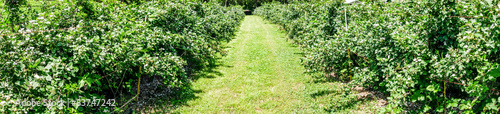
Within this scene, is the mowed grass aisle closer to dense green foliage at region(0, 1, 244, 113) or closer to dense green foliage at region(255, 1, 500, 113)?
dense green foliage at region(255, 1, 500, 113)

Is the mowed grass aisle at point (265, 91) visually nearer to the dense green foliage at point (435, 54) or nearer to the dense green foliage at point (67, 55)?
the dense green foliage at point (435, 54)

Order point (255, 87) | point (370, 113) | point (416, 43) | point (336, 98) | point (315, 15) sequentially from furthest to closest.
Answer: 1. point (315, 15)
2. point (255, 87)
3. point (336, 98)
4. point (370, 113)
5. point (416, 43)

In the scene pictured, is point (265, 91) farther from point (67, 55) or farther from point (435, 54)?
point (67, 55)

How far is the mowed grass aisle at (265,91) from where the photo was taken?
5965 mm

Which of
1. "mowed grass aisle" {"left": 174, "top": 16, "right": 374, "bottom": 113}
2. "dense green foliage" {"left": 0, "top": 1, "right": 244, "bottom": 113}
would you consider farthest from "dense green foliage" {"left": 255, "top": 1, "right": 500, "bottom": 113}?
"dense green foliage" {"left": 0, "top": 1, "right": 244, "bottom": 113}

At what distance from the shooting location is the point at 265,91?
23.9 feet

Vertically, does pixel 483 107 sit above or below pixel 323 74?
above

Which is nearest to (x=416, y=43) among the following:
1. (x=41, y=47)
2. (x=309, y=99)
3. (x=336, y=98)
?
(x=336, y=98)

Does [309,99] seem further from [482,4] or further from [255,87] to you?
[482,4]

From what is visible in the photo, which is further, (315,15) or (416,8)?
(315,15)

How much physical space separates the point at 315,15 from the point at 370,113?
5.19 meters

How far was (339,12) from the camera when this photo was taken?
8234mm

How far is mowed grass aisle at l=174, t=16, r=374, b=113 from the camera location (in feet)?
19.6

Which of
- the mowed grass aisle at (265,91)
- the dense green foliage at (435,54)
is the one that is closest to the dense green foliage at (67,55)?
the mowed grass aisle at (265,91)
